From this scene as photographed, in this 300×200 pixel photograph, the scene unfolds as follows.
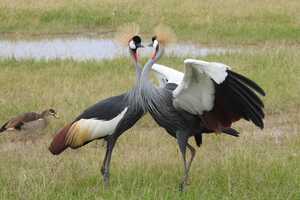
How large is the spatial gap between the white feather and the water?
6.79 meters

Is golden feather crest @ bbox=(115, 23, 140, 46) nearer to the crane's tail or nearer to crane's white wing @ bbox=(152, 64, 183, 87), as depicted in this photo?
crane's white wing @ bbox=(152, 64, 183, 87)

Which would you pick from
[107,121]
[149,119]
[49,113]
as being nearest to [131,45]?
[107,121]

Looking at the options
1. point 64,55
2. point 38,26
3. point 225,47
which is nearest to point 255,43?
point 225,47

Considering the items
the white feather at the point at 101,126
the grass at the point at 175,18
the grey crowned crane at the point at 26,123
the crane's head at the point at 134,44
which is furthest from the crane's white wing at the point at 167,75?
the grass at the point at 175,18

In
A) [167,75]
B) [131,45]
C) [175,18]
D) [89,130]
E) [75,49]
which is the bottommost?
[75,49]

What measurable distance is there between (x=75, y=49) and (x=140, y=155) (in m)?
8.15

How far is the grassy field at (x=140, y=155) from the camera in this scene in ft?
17.6

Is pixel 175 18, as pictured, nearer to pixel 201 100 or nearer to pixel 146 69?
pixel 146 69

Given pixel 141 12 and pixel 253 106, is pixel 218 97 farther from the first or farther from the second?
pixel 141 12

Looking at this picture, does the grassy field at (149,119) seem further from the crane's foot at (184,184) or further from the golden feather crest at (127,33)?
the golden feather crest at (127,33)

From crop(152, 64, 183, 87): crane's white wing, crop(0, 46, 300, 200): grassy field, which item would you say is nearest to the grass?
crop(0, 46, 300, 200): grassy field

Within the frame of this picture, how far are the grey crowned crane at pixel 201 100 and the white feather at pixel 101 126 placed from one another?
261 mm

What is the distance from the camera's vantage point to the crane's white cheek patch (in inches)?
218

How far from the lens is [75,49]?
1450 centimetres
